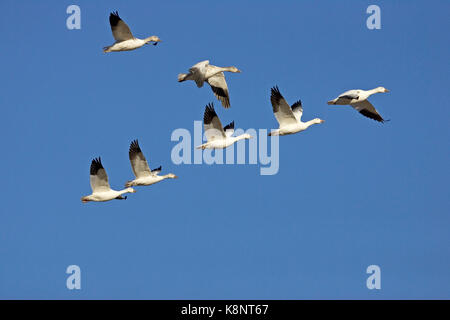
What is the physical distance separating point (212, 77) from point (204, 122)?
2448 millimetres

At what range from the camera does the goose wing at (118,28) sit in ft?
85.5

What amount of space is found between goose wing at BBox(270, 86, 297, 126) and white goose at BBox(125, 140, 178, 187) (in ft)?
11.8

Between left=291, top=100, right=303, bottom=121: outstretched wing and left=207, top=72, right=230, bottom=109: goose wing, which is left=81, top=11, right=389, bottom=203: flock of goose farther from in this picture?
left=207, top=72, right=230, bottom=109: goose wing

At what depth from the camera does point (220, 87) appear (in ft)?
92.7

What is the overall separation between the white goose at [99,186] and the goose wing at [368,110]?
697 centimetres

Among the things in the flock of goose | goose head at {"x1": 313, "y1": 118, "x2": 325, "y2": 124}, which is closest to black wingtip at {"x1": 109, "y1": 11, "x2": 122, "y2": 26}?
the flock of goose

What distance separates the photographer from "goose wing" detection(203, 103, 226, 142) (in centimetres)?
2627

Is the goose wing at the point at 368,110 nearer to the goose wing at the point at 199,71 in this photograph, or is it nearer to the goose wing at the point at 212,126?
the goose wing at the point at 212,126
